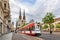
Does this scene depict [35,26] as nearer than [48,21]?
Yes

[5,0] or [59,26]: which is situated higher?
[5,0]

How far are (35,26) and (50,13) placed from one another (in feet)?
122

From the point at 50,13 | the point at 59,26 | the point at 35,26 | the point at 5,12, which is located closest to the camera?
the point at 35,26

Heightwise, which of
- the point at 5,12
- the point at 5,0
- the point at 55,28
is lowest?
the point at 55,28

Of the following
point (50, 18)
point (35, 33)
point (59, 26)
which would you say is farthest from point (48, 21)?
point (35, 33)

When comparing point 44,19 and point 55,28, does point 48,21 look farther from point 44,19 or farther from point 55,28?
point 55,28

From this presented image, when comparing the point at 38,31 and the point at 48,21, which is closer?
the point at 38,31

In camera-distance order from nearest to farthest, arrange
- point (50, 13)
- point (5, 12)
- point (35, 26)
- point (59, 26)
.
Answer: point (35, 26) → point (5, 12) → point (50, 13) → point (59, 26)

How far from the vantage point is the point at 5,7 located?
59250 mm

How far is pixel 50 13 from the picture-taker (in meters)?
85.3

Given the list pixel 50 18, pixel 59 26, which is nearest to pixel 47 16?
pixel 50 18

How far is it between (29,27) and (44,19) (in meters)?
39.3

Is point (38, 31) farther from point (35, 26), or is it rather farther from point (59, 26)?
point (59, 26)

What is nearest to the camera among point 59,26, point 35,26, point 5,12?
point 35,26
